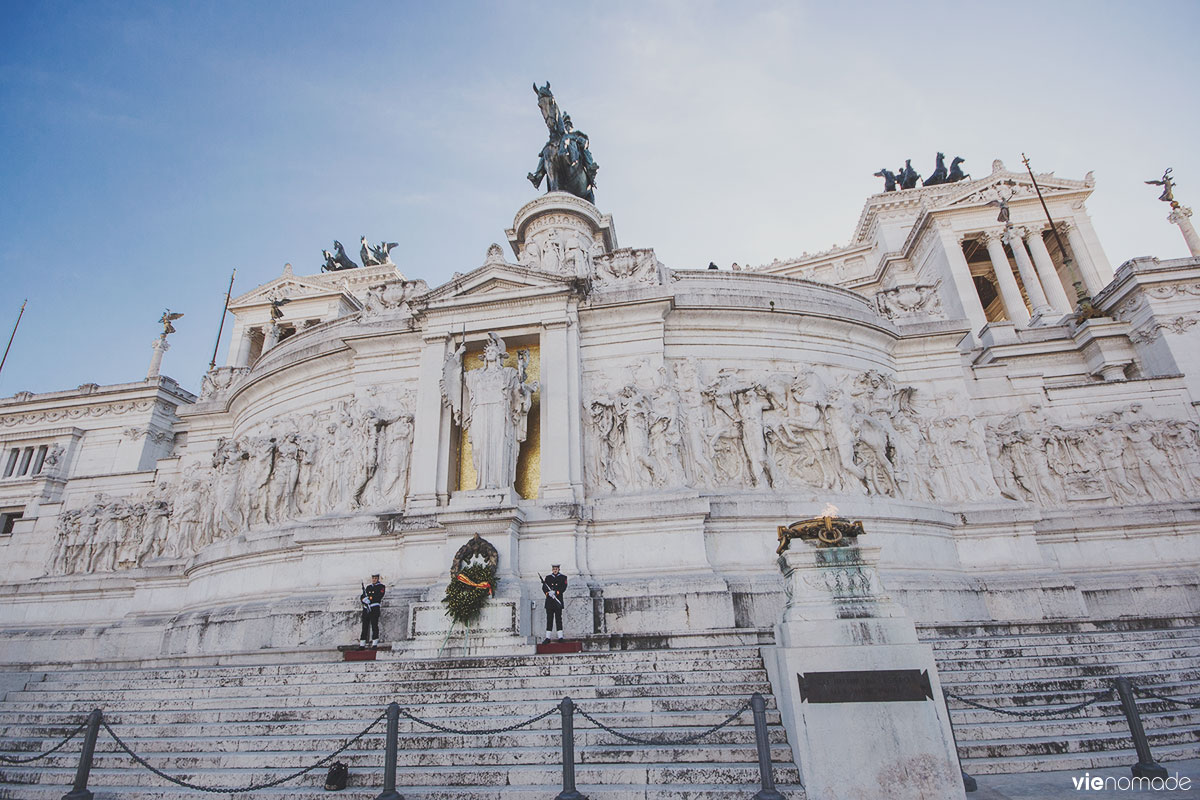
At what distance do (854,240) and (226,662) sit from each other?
5945 cm

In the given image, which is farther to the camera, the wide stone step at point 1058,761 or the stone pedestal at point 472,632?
the stone pedestal at point 472,632

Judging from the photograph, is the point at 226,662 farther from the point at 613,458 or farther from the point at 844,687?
the point at 844,687

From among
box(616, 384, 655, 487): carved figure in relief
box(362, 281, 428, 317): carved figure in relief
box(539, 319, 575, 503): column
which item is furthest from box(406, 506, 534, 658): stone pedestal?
box(362, 281, 428, 317): carved figure in relief

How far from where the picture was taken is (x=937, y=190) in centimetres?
5341

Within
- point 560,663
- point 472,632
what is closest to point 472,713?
point 560,663

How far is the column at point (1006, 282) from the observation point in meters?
42.3

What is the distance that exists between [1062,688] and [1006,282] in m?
42.7

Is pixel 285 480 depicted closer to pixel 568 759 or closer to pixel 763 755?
pixel 568 759

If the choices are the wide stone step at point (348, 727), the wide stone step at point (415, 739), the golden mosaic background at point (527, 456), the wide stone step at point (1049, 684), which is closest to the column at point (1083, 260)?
the wide stone step at point (1049, 684)

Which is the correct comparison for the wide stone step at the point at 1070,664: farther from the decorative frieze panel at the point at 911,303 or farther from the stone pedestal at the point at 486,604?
the decorative frieze panel at the point at 911,303

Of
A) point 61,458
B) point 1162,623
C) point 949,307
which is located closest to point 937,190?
point 949,307

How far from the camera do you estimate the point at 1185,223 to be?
31906 millimetres

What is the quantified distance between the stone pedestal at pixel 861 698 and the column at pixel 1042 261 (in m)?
46.6

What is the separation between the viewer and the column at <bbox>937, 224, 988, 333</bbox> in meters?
42.9
